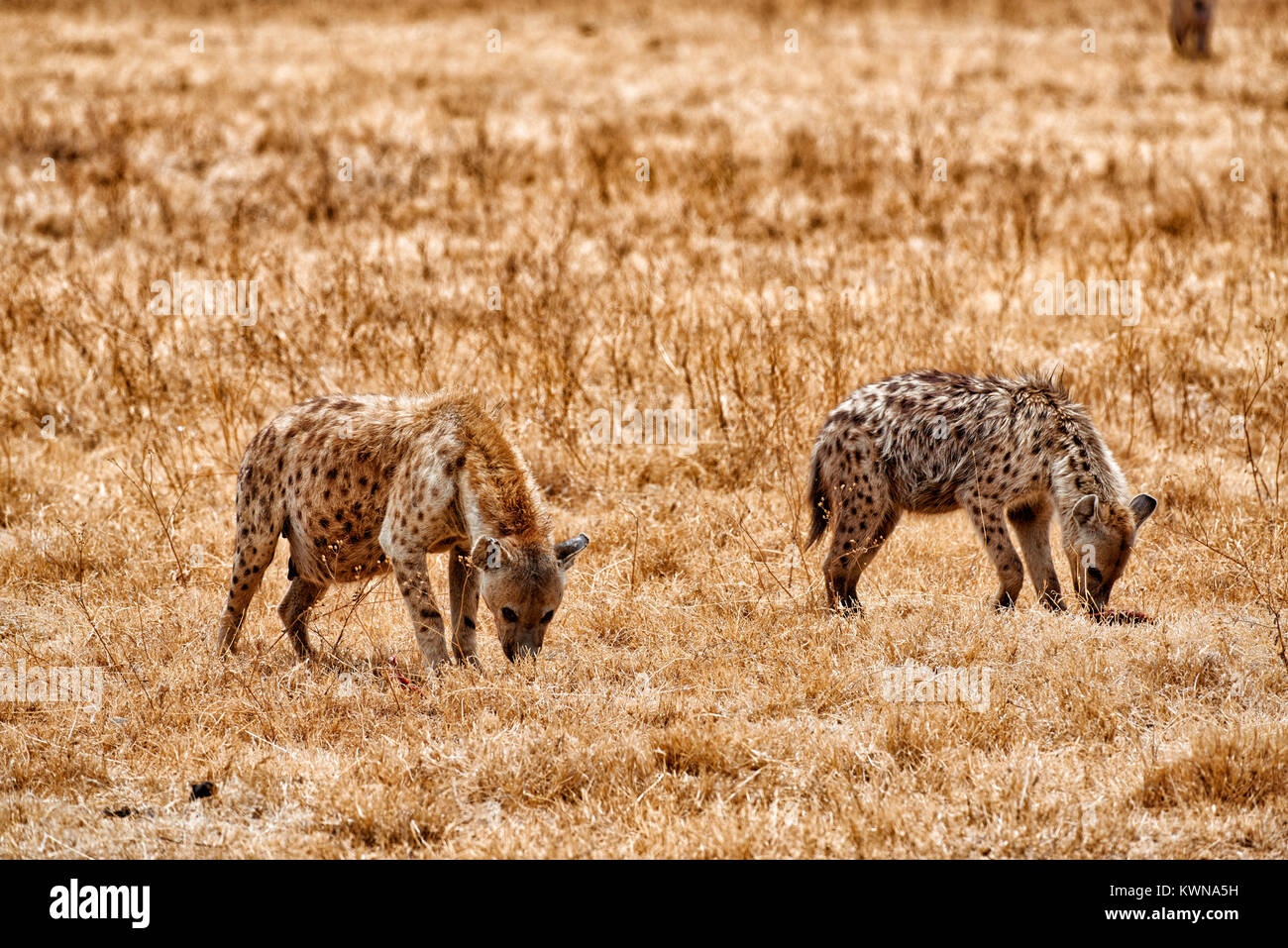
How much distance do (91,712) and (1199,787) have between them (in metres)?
4.67

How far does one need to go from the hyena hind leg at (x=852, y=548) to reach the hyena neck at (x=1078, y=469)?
0.90 meters

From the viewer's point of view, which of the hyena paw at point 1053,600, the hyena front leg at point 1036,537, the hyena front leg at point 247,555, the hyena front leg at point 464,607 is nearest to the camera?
the hyena front leg at point 464,607

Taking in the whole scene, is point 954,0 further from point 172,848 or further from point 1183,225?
point 172,848

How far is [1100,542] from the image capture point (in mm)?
6895

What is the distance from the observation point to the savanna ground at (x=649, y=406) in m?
5.31

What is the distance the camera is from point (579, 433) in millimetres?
9695

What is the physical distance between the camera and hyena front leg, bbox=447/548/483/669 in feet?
20.9

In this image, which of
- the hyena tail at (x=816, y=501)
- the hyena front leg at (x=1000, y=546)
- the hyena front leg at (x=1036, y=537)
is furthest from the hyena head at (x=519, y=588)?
the hyena front leg at (x=1036, y=537)

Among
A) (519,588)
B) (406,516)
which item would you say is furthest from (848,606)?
(406,516)

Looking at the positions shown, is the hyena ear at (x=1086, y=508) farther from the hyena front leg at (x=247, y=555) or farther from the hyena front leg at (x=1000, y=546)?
the hyena front leg at (x=247, y=555)

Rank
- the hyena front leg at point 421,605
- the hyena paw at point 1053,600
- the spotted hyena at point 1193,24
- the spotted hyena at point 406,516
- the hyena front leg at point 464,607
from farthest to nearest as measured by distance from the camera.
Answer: the spotted hyena at point 1193,24 → the hyena paw at point 1053,600 → the hyena front leg at point 464,607 → the hyena front leg at point 421,605 → the spotted hyena at point 406,516

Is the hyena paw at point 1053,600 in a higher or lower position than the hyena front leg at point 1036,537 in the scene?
lower

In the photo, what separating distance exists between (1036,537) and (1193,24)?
746 inches

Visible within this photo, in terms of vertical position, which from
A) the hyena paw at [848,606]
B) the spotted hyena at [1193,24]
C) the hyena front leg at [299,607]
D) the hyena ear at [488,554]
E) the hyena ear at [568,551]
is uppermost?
the spotted hyena at [1193,24]
